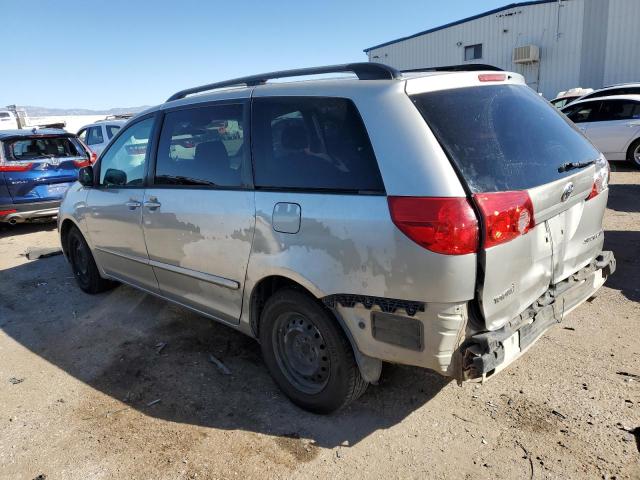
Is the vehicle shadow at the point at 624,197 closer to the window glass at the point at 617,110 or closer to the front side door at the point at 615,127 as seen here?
the front side door at the point at 615,127

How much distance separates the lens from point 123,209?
4129 millimetres

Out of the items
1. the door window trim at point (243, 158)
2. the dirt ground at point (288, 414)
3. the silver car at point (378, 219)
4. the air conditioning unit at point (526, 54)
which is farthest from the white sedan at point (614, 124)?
the air conditioning unit at point (526, 54)

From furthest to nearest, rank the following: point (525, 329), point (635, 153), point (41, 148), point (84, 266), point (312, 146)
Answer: point (635, 153)
point (41, 148)
point (84, 266)
point (312, 146)
point (525, 329)

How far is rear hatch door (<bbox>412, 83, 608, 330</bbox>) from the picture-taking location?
→ 2271 millimetres

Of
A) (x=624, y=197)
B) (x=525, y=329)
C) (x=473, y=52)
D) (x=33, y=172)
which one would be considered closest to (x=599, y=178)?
(x=525, y=329)

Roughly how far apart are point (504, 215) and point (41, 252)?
6.92 metres

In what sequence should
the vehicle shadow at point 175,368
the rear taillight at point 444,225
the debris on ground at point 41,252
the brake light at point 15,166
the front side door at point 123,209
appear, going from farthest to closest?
the brake light at point 15,166, the debris on ground at point 41,252, the front side door at point 123,209, the vehicle shadow at point 175,368, the rear taillight at point 444,225

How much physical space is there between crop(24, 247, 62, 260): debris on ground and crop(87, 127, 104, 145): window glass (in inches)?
290

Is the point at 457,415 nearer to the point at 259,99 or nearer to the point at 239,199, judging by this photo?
the point at 239,199

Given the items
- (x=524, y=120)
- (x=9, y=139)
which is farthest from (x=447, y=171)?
(x=9, y=139)

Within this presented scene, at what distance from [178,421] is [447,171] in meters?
2.20

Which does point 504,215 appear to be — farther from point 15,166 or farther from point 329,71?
point 15,166

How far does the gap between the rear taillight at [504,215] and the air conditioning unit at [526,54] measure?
22.4 m

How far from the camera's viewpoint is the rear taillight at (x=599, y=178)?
2.99 m
